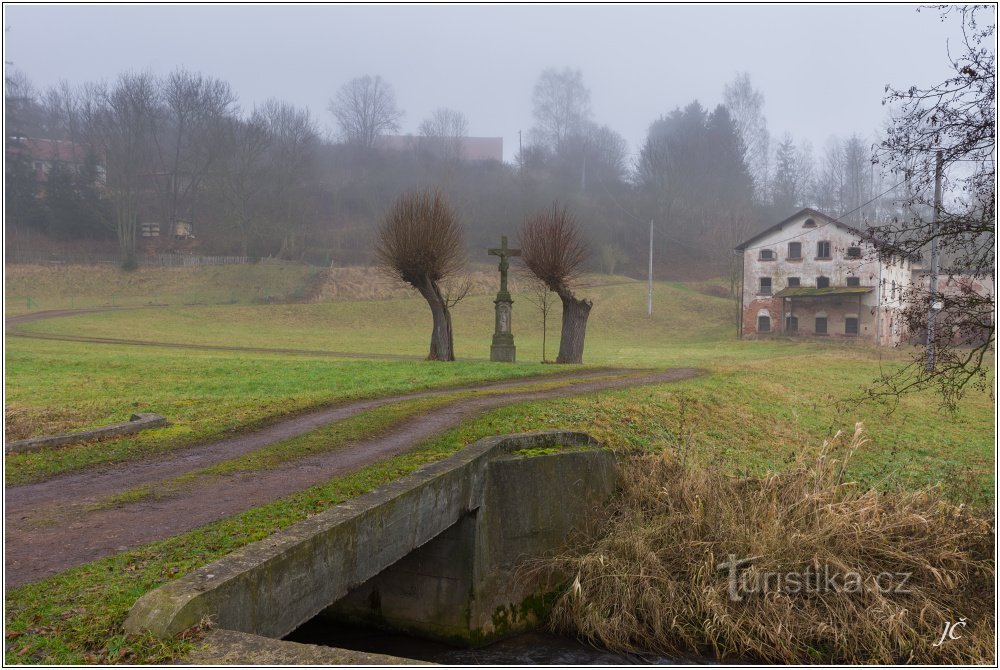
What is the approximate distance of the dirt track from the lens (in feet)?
22.7

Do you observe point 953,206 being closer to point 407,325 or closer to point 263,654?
point 263,654

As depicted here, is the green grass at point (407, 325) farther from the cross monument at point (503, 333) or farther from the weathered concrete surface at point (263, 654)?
the weathered concrete surface at point (263, 654)

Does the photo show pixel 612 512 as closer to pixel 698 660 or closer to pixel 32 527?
pixel 698 660

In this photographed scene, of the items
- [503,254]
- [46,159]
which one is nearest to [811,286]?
[503,254]

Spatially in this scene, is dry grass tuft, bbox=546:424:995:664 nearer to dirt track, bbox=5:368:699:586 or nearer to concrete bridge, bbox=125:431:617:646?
concrete bridge, bbox=125:431:617:646

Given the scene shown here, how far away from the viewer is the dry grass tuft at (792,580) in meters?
8.88

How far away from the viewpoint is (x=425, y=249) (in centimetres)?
2492

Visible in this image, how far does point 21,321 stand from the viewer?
41.0 metres

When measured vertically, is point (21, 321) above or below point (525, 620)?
above

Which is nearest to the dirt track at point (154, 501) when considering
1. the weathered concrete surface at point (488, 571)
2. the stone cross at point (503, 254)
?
the weathered concrete surface at point (488, 571)

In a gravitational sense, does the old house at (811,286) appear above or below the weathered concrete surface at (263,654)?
above

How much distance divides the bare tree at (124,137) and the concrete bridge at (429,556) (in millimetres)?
59170

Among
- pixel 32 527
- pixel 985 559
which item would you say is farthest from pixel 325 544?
pixel 985 559

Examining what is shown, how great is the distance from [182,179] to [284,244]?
13.9 m
